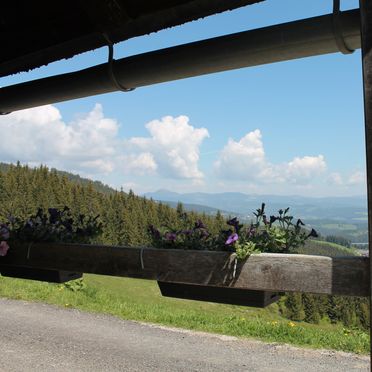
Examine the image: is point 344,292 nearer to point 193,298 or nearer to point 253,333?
point 193,298

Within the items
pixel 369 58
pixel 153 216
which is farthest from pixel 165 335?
pixel 153 216

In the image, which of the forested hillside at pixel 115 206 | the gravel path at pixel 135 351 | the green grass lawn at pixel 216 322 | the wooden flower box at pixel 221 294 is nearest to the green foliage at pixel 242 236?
the wooden flower box at pixel 221 294

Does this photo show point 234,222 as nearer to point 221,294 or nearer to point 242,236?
point 242,236

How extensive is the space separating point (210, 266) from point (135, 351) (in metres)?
4.11

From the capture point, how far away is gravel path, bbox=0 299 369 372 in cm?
498

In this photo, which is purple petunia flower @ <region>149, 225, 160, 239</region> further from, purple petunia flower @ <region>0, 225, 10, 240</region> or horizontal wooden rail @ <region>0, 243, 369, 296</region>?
purple petunia flower @ <region>0, 225, 10, 240</region>

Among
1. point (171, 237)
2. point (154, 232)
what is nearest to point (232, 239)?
point (171, 237)

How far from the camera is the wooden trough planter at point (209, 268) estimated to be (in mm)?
1622

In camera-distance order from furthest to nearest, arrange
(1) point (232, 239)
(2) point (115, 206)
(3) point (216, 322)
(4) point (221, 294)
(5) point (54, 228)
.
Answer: (2) point (115, 206), (3) point (216, 322), (5) point (54, 228), (4) point (221, 294), (1) point (232, 239)

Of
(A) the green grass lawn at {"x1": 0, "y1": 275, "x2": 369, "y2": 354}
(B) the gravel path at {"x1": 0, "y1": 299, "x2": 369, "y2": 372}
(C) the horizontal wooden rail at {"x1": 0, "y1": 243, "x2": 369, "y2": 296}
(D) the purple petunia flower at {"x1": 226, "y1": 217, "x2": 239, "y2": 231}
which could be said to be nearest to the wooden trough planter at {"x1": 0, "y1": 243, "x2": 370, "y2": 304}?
(C) the horizontal wooden rail at {"x1": 0, "y1": 243, "x2": 369, "y2": 296}

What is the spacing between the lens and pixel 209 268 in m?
1.98

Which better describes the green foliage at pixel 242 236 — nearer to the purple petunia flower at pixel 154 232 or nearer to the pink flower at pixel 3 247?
the purple petunia flower at pixel 154 232

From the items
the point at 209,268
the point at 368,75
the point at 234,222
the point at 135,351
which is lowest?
the point at 135,351

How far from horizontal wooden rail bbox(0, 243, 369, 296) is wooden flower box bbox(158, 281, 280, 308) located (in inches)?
4.0
